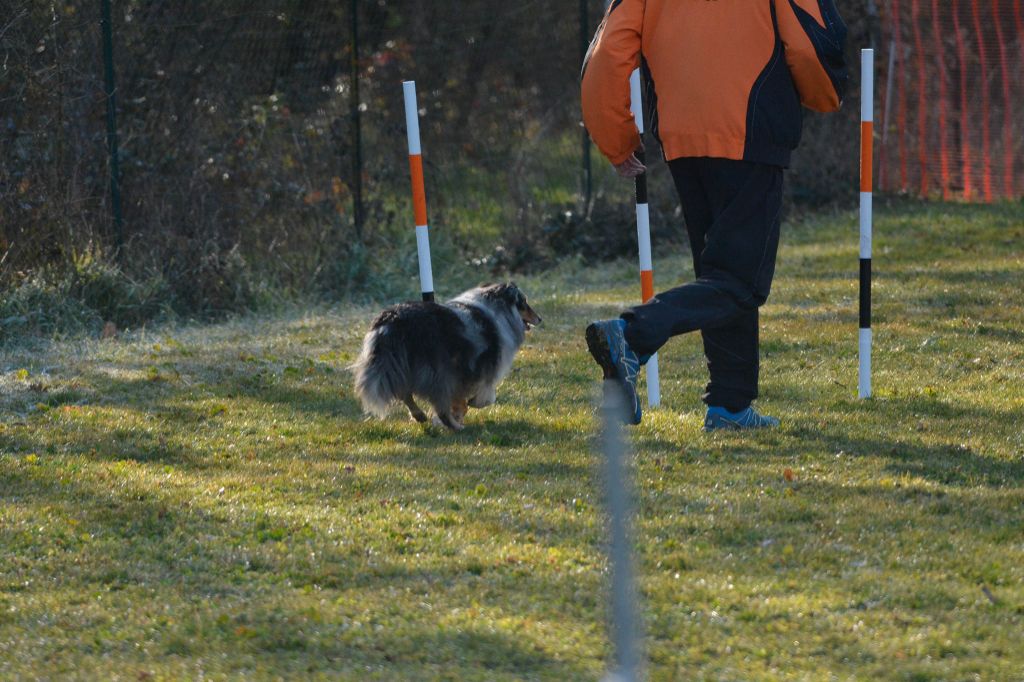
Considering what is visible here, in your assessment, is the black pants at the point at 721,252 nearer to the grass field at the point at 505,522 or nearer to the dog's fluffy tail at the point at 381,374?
the grass field at the point at 505,522

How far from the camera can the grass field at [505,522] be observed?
345cm

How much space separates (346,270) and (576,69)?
353cm

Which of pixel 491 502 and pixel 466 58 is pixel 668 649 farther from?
pixel 466 58

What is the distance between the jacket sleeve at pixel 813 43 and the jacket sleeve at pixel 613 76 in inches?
23.1

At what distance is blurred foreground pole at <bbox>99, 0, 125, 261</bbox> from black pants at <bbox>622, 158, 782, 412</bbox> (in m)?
5.24

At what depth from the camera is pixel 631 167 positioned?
18.4 ft

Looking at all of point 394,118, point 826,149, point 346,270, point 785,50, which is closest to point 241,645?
point 785,50

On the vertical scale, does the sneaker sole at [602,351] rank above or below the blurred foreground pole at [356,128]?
below

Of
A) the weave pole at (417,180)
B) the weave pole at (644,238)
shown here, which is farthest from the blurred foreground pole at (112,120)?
the weave pole at (644,238)

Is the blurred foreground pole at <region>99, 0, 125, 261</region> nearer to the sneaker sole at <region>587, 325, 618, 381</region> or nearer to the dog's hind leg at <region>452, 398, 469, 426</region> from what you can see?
the dog's hind leg at <region>452, 398, 469, 426</region>

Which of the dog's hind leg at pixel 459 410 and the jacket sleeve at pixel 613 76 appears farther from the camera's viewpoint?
the dog's hind leg at pixel 459 410

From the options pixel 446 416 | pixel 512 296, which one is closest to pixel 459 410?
pixel 446 416

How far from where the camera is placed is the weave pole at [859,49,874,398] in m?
5.79

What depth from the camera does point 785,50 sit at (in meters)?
5.14
